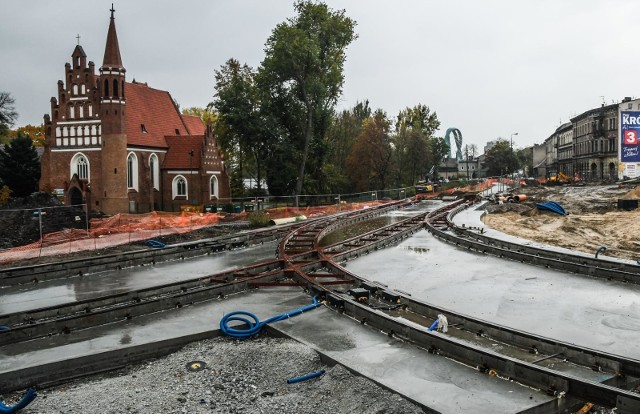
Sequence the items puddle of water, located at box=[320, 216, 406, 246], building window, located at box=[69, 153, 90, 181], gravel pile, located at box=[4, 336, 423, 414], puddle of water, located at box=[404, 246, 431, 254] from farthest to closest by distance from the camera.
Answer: building window, located at box=[69, 153, 90, 181] → puddle of water, located at box=[320, 216, 406, 246] → puddle of water, located at box=[404, 246, 431, 254] → gravel pile, located at box=[4, 336, 423, 414]

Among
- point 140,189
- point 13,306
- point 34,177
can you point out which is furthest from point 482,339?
point 34,177

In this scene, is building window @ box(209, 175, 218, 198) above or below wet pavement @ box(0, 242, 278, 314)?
above

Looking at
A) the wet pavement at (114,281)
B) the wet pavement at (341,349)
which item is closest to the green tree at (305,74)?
the wet pavement at (114,281)

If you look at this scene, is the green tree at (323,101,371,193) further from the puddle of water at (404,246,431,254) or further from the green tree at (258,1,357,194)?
the puddle of water at (404,246,431,254)

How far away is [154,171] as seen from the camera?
46.5 metres

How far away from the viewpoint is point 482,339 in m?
8.16

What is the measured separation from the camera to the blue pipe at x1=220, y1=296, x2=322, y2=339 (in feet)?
27.1

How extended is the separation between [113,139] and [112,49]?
7143 millimetres

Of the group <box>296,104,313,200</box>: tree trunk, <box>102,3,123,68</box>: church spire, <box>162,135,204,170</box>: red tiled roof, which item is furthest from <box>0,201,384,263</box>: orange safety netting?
<box>102,3,123,68</box>: church spire

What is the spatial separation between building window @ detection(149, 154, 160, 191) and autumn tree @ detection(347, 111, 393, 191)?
22.9 meters

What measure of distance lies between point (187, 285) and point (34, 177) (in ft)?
140

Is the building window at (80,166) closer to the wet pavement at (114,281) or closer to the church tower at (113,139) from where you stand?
the church tower at (113,139)

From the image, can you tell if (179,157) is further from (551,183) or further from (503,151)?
(503,151)

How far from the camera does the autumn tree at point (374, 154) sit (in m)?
58.5
